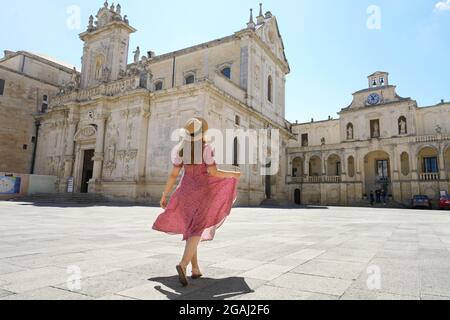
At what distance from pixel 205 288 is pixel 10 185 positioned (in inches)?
964

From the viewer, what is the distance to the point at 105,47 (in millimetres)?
27766

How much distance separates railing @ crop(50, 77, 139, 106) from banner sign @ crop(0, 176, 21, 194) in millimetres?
8702

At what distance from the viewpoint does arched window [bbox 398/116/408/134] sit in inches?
1395

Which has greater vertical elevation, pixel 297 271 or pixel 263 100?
pixel 263 100

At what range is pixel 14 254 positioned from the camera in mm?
4059

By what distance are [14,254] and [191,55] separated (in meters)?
27.0

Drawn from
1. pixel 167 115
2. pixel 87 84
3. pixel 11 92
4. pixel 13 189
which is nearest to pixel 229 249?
pixel 167 115

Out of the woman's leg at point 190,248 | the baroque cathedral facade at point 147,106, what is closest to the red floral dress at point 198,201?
the woman's leg at point 190,248

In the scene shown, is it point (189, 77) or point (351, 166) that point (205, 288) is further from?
point (351, 166)

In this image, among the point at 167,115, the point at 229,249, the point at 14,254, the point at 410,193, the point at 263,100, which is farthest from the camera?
the point at 410,193

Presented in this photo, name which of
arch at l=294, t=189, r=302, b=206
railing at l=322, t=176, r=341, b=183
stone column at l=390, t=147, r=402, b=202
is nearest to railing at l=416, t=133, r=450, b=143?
stone column at l=390, t=147, r=402, b=202

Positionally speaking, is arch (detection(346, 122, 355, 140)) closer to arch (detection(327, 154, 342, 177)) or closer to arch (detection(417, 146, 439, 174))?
arch (detection(327, 154, 342, 177))

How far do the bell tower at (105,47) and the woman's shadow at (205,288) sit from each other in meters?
25.8
